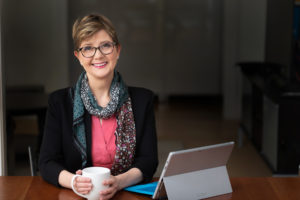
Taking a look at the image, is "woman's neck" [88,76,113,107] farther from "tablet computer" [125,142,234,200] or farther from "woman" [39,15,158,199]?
"tablet computer" [125,142,234,200]

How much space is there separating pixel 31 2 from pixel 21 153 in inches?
66.3

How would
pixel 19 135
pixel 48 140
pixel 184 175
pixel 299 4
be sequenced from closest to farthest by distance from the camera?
pixel 184 175 → pixel 48 140 → pixel 299 4 → pixel 19 135

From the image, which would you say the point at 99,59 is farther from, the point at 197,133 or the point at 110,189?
the point at 197,133

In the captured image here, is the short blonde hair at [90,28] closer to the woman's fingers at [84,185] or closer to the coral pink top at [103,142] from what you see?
the coral pink top at [103,142]

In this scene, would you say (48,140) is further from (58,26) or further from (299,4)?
(58,26)

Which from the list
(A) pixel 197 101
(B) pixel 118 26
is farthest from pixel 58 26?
(A) pixel 197 101

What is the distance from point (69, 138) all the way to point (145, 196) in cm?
49

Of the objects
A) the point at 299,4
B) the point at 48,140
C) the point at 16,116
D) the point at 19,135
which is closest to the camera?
the point at 48,140

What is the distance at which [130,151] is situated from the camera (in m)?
2.04

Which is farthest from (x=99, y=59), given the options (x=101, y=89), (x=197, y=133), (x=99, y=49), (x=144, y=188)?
(x=197, y=133)

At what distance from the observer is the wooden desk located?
1655mm

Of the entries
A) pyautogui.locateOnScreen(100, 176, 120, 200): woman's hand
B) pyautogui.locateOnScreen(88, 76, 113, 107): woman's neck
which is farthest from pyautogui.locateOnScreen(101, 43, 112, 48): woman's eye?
pyautogui.locateOnScreen(100, 176, 120, 200): woman's hand

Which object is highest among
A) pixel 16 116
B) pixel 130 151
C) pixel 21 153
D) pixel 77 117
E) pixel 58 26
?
pixel 58 26

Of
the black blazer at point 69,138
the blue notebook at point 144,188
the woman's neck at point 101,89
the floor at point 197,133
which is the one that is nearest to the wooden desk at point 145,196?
the blue notebook at point 144,188
